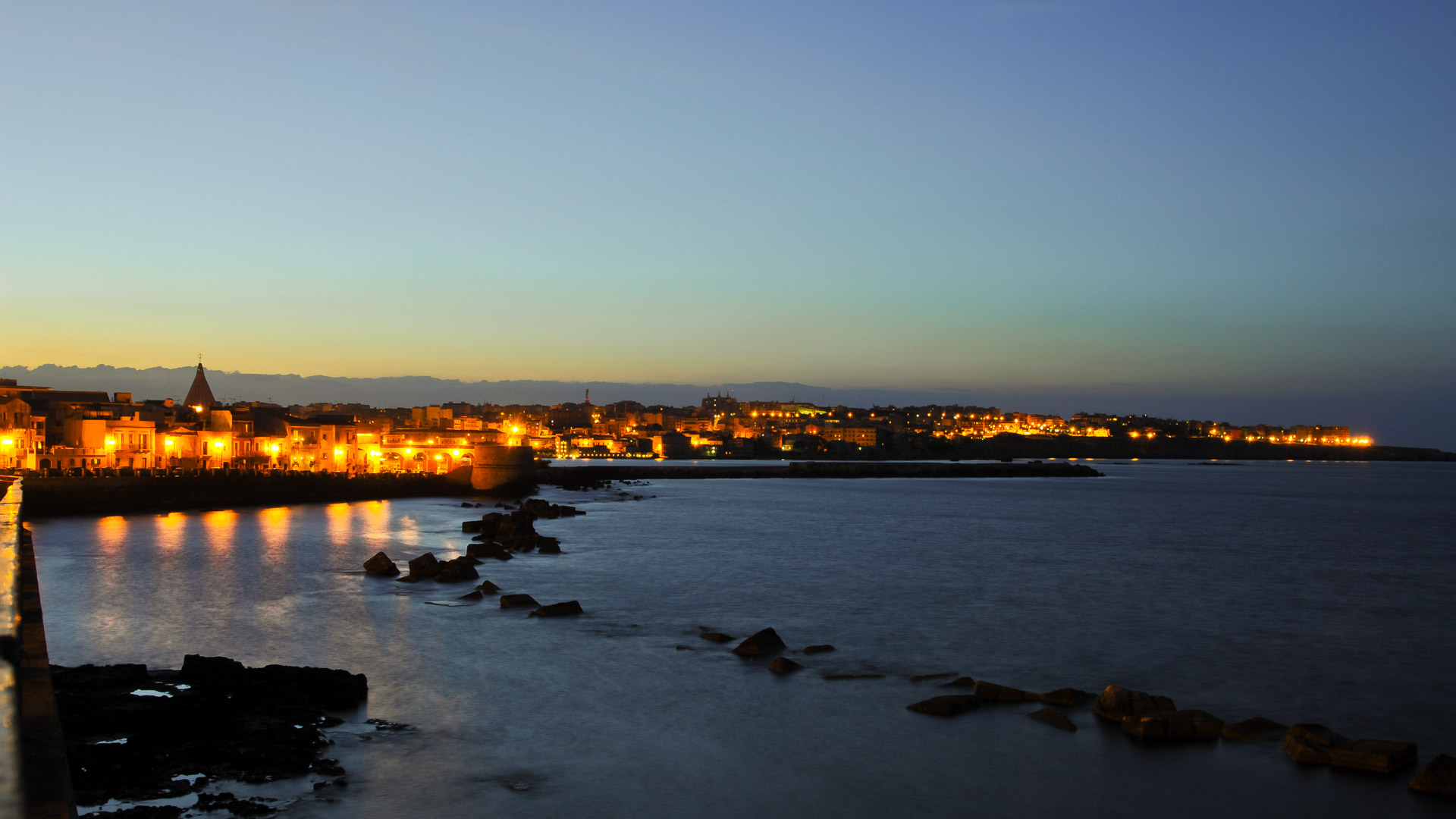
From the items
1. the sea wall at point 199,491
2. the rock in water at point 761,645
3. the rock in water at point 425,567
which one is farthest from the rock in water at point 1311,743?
the sea wall at point 199,491

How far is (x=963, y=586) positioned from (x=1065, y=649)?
21.7ft

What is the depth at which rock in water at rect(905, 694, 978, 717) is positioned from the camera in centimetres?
1040

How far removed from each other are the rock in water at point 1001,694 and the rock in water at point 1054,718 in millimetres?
520

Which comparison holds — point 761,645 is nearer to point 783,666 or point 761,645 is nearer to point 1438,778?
point 783,666

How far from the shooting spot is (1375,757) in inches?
344

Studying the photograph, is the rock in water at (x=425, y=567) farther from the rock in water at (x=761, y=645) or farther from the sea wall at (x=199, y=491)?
the sea wall at (x=199, y=491)

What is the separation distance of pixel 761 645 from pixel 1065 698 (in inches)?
153

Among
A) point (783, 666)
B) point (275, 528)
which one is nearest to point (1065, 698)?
point (783, 666)

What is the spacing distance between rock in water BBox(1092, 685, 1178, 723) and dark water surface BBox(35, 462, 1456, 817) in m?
0.22

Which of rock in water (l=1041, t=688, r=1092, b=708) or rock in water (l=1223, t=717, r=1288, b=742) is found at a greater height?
rock in water (l=1041, t=688, r=1092, b=708)

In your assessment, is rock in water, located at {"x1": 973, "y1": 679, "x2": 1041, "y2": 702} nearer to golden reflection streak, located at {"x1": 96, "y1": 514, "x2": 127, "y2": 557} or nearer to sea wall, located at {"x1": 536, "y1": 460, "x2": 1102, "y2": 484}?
golden reflection streak, located at {"x1": 96, "y1": 514, "x2": 127, "y2": 557}

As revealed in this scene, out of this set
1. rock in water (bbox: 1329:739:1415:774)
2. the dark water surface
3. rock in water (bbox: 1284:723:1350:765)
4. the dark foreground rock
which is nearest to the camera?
the dark foreground rock

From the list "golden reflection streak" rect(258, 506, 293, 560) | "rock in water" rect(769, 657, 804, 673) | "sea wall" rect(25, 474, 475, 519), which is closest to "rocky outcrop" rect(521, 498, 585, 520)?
"golden reflection streak" rect(258, 506, 293, 560)

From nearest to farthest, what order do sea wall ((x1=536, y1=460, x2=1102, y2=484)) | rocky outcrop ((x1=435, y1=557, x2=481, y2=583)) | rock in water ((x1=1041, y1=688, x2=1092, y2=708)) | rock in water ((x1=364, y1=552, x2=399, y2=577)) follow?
rock in water ((x1=1041, y1=688, x2=1092, y2=708)) → rocky outcrop ((x1=435, y1=557, x2=481, y2=583)) → rock in water ((x1=364, y1=552, x2=399, y2=577)) → sea wall ((x1=536, y1=460, x2=1102, y2=484))
